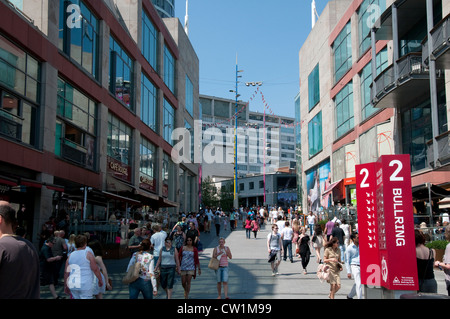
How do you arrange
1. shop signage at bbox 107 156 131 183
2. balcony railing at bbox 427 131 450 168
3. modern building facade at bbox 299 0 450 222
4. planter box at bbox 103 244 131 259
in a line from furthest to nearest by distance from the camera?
shop signage at bbox 107 156 131 183 < modern building facade at bbox 299 0 450 222 < planter box at bbox 103 244 131 259 < balcony railing at bbox 427 131 450 168

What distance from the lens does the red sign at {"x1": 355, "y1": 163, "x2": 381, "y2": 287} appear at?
8.57m

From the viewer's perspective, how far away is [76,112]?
2531cm

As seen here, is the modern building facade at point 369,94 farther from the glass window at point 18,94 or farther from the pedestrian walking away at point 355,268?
the glass window at point 18,94

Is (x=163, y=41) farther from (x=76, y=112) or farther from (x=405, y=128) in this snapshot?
(x=405, y=128)

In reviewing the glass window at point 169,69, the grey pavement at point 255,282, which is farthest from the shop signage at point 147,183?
the grey pavement at point 255,282

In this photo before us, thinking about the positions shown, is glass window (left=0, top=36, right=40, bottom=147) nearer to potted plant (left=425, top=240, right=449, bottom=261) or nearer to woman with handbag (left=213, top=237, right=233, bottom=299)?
woman with handbag (left=213, top=237, right=233, bottom=299)

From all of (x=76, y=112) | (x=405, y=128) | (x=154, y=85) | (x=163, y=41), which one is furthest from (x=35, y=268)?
(x=163, y=41)

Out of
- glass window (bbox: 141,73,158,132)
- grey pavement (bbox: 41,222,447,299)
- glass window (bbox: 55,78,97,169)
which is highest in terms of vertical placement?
glass window (bbox: 141,73,158,132)

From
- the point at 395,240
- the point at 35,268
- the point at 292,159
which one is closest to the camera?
the point at 35,268

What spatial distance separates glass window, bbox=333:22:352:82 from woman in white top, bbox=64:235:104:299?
105 feet

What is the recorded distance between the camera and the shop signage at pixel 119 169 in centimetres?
2955

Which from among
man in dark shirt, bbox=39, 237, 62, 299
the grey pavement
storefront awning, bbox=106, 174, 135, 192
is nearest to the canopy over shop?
the grey pavement

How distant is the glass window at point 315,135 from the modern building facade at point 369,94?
89 millimetres

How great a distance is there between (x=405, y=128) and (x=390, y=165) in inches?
849
